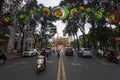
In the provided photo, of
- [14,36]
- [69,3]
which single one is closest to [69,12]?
[69,3]

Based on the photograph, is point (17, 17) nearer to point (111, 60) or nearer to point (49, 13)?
point (49, 13)

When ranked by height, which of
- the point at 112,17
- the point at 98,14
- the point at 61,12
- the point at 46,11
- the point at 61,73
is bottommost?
the point at 61,73

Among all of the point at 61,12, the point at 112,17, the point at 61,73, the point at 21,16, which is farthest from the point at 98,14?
the point at 61,73

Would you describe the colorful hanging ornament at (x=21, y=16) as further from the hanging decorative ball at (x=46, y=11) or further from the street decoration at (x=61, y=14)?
the hanging decorative ball at (x=46, y=11)

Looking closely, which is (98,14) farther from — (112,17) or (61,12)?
(61,12)

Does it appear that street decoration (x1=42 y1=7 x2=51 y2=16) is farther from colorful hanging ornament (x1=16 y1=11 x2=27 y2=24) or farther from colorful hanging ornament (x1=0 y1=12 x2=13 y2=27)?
colorful hanging ornament (x1=0 y1=12 x2=13 y2=27)

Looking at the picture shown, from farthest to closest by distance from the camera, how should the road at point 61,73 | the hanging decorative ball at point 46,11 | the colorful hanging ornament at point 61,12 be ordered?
the hanging decorative ball at point 46,11, the colorful hanging ornament at point 61,12, the road at point 61,73

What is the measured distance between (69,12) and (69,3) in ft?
64.0

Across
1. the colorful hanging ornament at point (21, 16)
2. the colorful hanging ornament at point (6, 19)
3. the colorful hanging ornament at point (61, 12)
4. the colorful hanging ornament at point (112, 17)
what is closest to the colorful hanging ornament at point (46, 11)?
the colorful hanging ornament at point (61, 12)

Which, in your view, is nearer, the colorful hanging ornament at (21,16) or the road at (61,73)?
the road at (61,73)

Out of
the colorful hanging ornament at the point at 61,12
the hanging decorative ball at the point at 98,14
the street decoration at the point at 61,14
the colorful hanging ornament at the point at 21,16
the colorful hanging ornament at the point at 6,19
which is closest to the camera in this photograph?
the colorful hanging ornament at the point at 61,12

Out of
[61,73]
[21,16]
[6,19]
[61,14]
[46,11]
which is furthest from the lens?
[6,19]

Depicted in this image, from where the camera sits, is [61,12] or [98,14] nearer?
[61,12]

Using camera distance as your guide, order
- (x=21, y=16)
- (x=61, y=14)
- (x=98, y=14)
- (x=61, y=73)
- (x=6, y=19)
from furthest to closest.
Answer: (x=6, y=19)
(x=21, y=16)
(x=98, y=14)
(x=61, y=14)
(x=61, y=73)
